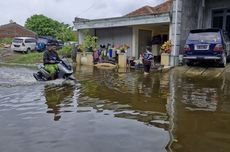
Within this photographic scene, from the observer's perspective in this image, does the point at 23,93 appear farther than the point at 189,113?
Yes

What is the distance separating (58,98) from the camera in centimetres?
852

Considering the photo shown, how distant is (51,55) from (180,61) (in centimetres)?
803

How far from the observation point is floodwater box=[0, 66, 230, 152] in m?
4.67

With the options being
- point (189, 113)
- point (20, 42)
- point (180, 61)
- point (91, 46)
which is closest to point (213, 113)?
point (189, 113)

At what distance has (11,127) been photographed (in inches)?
221

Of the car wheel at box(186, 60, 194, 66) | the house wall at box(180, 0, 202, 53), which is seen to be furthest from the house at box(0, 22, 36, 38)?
the car wheel at box(186, 60, 194, 66)

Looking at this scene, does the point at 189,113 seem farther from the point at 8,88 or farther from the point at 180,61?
the point at 180,61

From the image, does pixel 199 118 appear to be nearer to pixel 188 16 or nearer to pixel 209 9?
pixel 188 16

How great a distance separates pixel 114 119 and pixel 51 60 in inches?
228

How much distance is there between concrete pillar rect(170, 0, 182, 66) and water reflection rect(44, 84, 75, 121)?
303 inches

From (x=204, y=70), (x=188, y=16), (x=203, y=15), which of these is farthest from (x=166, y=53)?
(x=203, y=15)

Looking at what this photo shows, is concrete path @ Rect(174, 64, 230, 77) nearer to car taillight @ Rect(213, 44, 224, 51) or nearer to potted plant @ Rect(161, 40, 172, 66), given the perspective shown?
car taillight @ Rect(213, 44, 224, 51)

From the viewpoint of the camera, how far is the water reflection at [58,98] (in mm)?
7031

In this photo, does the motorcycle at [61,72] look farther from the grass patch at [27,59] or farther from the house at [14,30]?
the house at [14,30]
